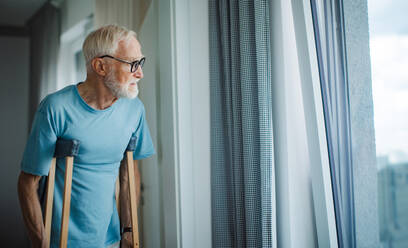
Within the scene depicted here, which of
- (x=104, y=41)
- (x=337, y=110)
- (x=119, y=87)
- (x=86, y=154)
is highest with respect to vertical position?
(x=104, y=41)

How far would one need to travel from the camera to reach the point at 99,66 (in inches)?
44.1

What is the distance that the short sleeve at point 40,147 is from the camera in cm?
106

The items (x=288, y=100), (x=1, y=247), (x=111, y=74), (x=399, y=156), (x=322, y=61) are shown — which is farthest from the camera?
(x=1, y=247)

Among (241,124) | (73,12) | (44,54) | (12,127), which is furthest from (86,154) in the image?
(12,127)

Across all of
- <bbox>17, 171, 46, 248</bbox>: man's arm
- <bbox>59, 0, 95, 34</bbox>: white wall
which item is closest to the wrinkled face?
<bbox>17, 171, 46, 248</bbox>: man's arm

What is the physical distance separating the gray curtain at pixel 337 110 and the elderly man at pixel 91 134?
0.66 metres

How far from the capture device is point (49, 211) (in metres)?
1.09

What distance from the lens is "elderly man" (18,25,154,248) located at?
1074 mm

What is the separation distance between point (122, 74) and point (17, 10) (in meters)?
2.85

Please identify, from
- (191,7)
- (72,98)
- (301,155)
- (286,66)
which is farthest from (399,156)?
(72,98)

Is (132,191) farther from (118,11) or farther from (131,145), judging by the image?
(118,11)

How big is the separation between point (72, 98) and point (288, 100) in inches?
31.2

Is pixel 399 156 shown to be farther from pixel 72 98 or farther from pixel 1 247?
pixel 1 247

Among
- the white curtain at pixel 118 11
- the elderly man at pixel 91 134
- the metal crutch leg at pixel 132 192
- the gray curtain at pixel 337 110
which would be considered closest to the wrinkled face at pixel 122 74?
the elderly man at pixel 91 134
